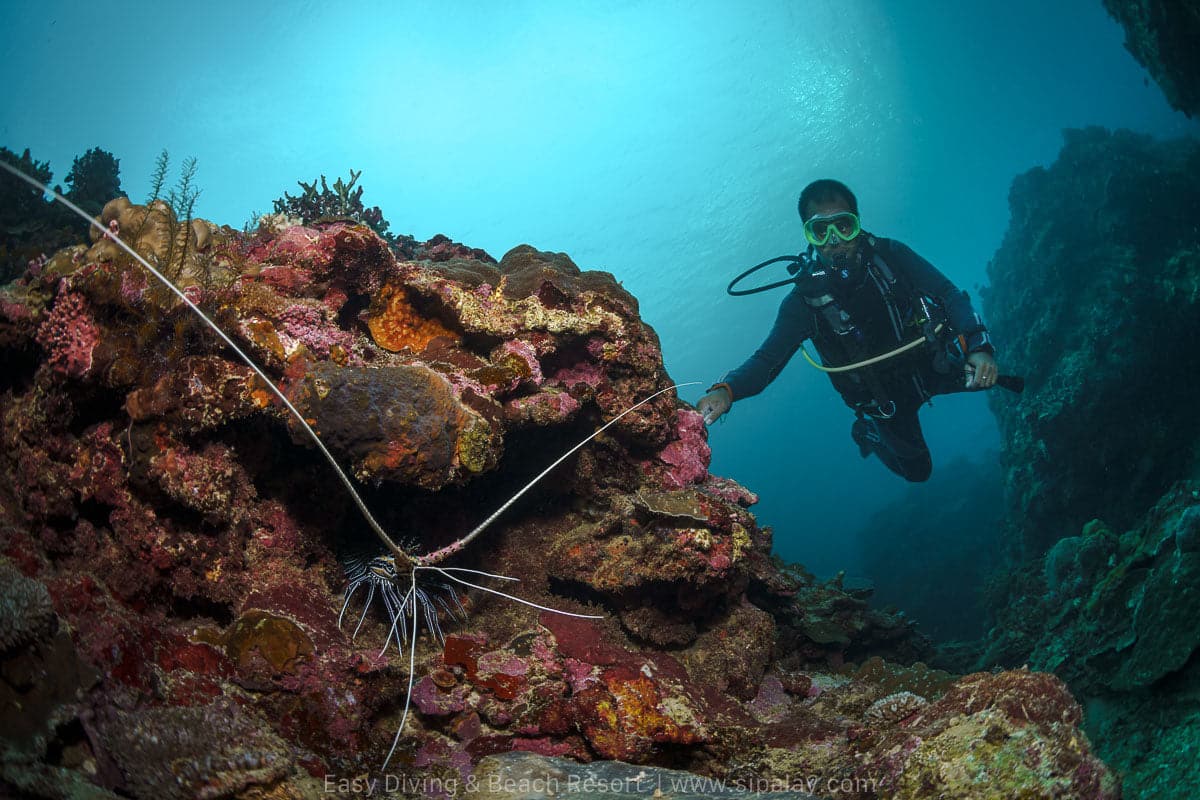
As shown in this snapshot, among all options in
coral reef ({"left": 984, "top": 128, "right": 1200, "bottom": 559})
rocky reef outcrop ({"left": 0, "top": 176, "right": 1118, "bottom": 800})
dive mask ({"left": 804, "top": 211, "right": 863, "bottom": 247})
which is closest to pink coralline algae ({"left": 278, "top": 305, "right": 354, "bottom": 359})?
rocky reef outcrop ({"left": 0, "top": 176, "right": 1118, "bottom": 800})

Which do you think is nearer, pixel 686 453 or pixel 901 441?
pixel 686 453

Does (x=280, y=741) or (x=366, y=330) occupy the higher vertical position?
(x=366, y=330)

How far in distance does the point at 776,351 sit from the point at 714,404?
7.88 ft

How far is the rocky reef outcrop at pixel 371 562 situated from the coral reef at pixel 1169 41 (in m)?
17.7

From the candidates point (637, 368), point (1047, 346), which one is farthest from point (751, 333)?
point (637, 368)

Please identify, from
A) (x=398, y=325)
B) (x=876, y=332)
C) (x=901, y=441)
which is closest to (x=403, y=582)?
(x=398, y=325)

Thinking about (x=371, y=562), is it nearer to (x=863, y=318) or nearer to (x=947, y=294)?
(x=863, y=318)

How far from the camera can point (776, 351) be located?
8.20 m

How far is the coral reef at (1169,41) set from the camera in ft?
40.2

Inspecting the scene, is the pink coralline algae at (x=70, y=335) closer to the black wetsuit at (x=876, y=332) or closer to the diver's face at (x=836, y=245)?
the black wetsuit at (x=876, y=332)

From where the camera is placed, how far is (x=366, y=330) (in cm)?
430

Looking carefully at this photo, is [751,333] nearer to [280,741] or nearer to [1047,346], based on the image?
[1047,346]

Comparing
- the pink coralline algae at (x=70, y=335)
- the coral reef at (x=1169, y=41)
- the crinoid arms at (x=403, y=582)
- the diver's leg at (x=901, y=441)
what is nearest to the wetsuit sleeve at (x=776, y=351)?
the diver's leg at (x=901, y=441)

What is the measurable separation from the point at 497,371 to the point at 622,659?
88.6 inches
